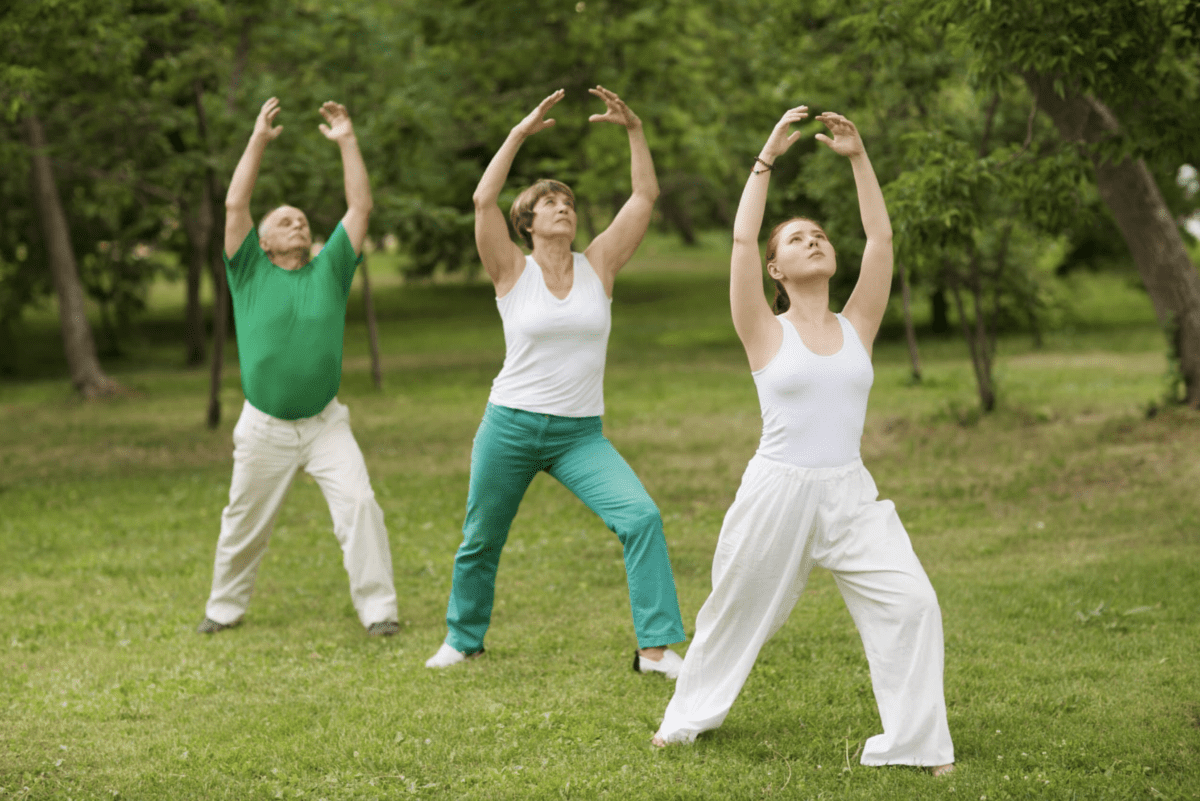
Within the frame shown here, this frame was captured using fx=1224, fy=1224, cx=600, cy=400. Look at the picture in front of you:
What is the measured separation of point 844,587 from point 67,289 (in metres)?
18.7

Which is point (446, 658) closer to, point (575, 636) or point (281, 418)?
point (575, 636)

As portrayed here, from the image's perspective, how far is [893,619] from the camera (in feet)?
14.4

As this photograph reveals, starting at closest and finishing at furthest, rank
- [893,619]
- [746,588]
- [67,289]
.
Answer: [893,619] → [746,588] → [67,289]

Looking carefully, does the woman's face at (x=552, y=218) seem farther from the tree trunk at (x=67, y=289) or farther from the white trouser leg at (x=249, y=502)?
the tree trunk at (x=67, y=289)

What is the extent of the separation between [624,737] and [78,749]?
2.29 meters

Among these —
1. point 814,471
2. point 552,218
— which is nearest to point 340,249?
point 552,218

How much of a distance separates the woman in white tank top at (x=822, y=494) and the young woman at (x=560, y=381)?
98cm

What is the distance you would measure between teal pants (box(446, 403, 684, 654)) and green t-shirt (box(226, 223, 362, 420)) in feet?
4.30

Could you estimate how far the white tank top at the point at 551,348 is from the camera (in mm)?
5617

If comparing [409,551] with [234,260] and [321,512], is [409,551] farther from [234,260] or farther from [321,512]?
[234,260]

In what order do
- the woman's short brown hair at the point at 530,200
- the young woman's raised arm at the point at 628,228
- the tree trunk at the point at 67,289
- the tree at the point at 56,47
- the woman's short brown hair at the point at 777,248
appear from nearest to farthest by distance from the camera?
1. the woman's short brown hair at the point at 777,248
2. the woman's short brown hair at the point at 530,200
3. the young woman's raised arm at the point at 628,228
4. the tree at the point at 56,47
5. the tree trunk at the point at 67,289

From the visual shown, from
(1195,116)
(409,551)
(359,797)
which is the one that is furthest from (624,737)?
(1195,116)

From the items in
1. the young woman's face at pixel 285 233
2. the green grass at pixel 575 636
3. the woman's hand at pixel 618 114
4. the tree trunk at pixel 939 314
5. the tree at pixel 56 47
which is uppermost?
the tree at pixel 56 47

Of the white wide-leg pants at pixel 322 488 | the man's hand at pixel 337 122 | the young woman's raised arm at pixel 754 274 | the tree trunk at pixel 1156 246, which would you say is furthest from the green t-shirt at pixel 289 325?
the tree trunk at pixel 1156 246
